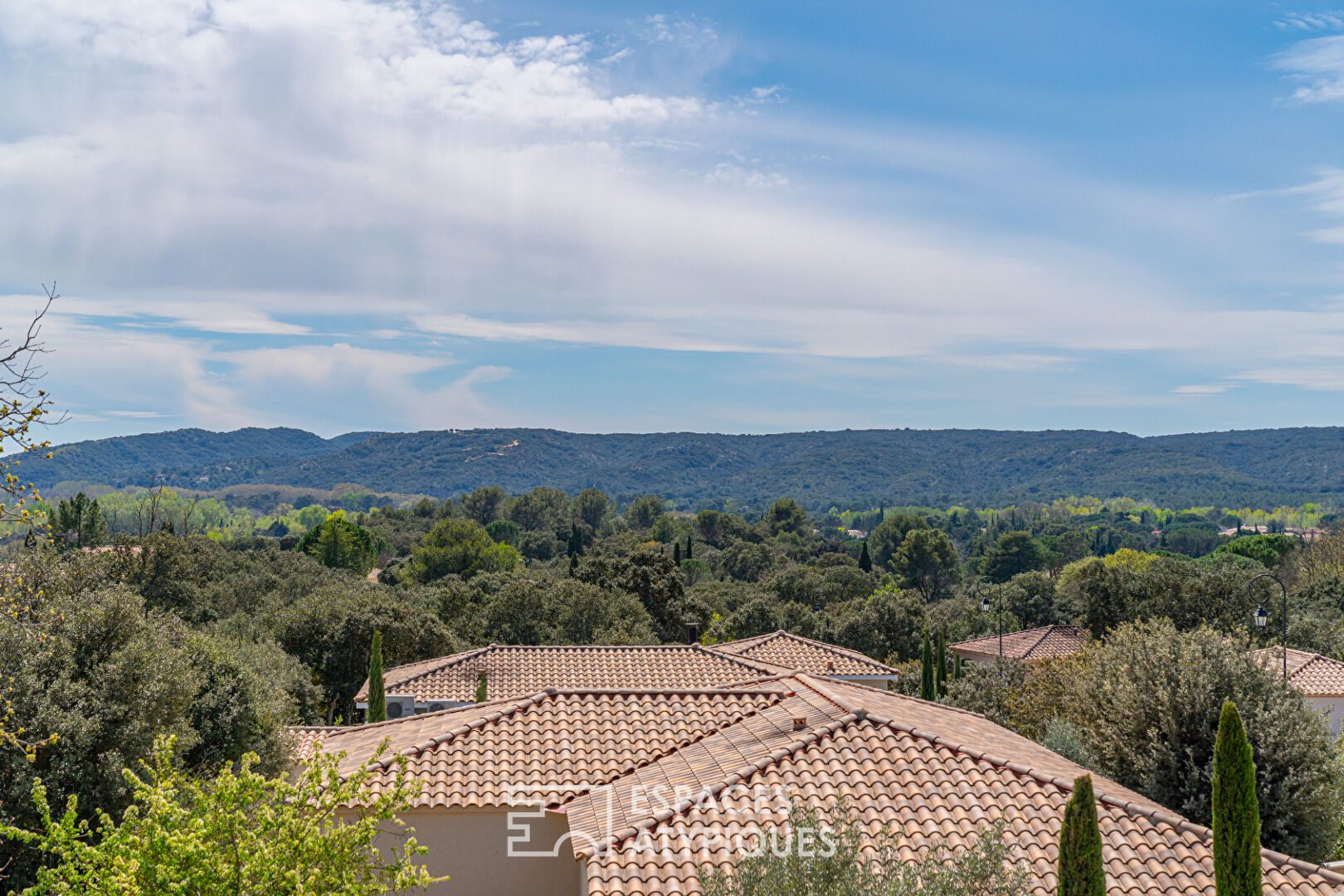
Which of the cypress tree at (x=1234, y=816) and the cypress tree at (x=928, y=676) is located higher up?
the cypress tree at (x=1234, y=816)

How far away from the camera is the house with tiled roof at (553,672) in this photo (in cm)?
2595

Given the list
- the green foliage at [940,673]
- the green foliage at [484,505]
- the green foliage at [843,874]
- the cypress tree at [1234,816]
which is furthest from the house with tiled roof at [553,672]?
the green foliage at [484,505]

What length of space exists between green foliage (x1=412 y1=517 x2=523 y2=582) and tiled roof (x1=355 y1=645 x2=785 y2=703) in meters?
55.7

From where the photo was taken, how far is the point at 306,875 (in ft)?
25.7

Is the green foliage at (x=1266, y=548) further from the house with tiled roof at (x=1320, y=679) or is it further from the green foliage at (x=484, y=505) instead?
the green foliage at (x=484, y=505)

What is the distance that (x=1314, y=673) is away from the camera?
3403 centimetres

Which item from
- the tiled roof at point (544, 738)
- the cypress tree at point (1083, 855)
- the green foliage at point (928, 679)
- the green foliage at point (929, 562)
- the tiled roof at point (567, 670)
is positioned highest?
the cypress tree at point (1083, 855)

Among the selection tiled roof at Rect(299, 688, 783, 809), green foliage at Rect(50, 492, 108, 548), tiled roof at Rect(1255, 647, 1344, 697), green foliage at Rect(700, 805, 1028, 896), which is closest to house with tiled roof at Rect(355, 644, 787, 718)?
tiled roof at Rect(299, 688, 783, 809)

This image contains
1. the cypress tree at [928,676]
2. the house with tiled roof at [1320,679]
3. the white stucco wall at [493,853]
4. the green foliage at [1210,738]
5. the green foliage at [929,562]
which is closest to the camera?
the white stucco wall at [493,853]

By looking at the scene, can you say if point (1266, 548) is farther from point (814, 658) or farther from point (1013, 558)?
point (814, 658)

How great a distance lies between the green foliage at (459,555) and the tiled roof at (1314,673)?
208 ft

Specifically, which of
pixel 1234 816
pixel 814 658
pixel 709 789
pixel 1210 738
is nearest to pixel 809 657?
pixel 814 658

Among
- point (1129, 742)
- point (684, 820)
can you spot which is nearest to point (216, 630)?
point (684, 820)

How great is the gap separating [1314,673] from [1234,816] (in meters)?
29.5
